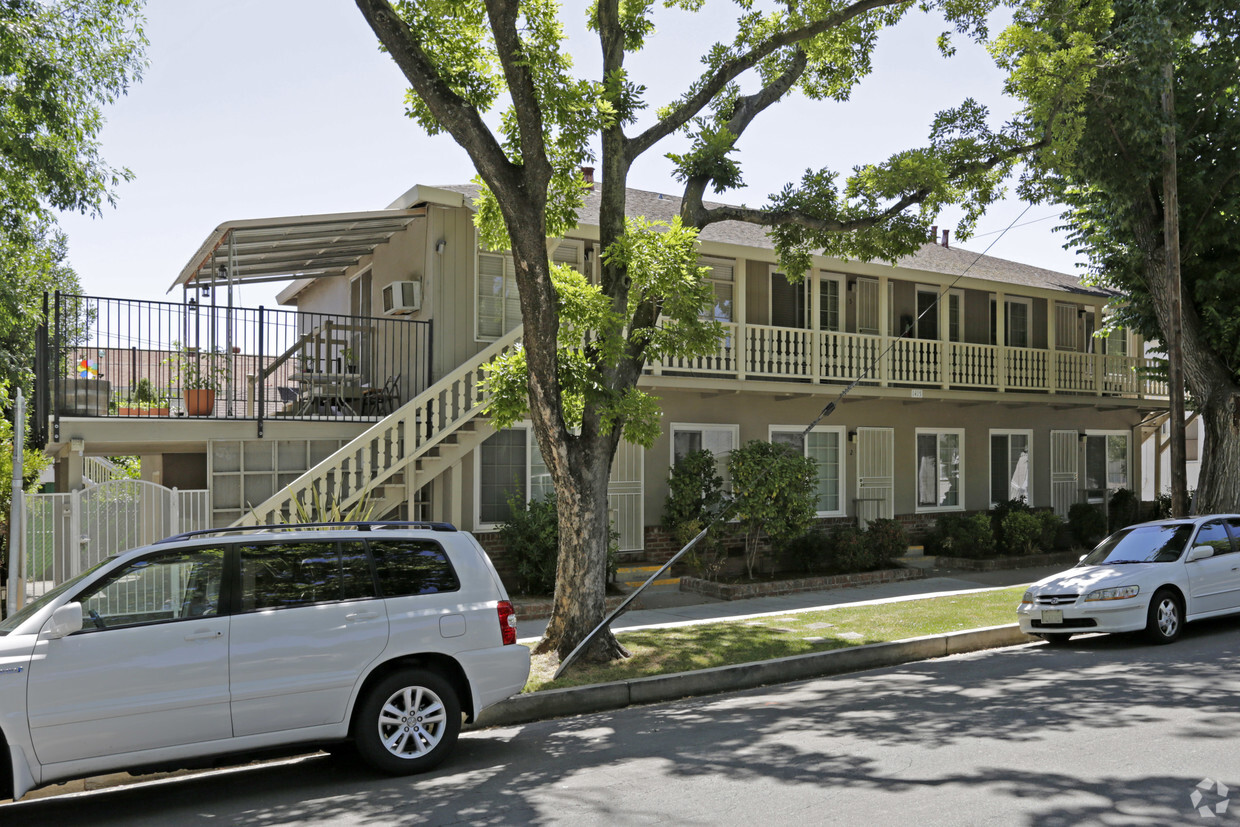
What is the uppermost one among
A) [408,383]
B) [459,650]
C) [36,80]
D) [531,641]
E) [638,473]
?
[36,80]

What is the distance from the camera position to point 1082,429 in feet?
78.4

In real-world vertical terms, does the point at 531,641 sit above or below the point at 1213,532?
below

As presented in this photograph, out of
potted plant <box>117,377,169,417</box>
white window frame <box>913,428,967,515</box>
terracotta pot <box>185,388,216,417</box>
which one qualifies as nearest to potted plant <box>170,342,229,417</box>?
terracotta pot <box>185,388,216,417</box>

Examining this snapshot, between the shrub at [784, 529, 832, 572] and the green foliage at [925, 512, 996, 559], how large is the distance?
290 cm

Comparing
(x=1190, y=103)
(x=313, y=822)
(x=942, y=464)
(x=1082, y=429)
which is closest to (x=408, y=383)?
(x=313, y=822)

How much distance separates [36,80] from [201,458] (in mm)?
6881

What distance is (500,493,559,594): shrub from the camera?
13984 millimetres

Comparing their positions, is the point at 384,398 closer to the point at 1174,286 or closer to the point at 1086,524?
the point at 1174,286

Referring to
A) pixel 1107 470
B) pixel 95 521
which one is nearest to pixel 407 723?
pixel 95 521

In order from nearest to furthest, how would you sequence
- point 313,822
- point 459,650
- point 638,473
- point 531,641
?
1. point 313,822
2. point 459,650
3. point 531,641
4. point 638,473

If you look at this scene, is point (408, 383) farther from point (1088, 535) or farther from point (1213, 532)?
point (1088, 535)

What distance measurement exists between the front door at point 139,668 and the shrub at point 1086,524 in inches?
753

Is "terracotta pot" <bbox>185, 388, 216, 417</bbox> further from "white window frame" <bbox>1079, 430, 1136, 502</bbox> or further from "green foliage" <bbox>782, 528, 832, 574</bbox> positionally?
"white window frame" <bbox>1079, 430, 1136, 502</bbox>

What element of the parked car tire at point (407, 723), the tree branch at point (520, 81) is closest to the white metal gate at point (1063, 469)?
the tree branch at point (520, 81)
